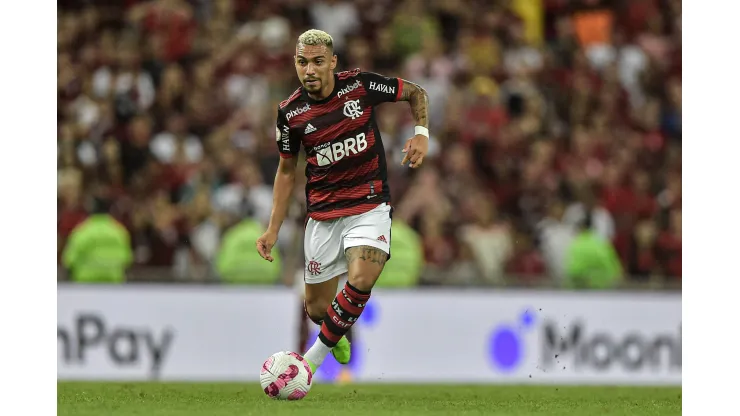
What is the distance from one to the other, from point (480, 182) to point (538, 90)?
254 cm

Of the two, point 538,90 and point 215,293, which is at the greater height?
point 538,90

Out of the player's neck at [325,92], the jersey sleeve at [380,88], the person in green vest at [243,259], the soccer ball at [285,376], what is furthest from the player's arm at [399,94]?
the person in green vest at [243,259]

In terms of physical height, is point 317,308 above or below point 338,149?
below

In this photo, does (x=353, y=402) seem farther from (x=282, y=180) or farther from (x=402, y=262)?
(x=402, y=262)

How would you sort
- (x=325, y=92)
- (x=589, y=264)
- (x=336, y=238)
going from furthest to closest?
(x=589, y=264) < (x=336, y=238) < (x=325, y=92)

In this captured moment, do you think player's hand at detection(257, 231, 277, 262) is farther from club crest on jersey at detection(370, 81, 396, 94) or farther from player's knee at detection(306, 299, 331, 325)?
club crest on jersey at detection(370, 81, 396, 94)

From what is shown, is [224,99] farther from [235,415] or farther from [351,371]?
[235,415]

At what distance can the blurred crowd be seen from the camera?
1667 cm

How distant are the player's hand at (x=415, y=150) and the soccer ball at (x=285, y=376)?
1639mm

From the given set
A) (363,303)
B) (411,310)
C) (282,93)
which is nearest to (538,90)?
(282,93)

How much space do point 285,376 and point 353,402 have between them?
25.9 inches

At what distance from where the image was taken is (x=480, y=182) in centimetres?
1830

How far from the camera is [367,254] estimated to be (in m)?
9.55

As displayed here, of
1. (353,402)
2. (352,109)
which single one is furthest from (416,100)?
(353,402)
